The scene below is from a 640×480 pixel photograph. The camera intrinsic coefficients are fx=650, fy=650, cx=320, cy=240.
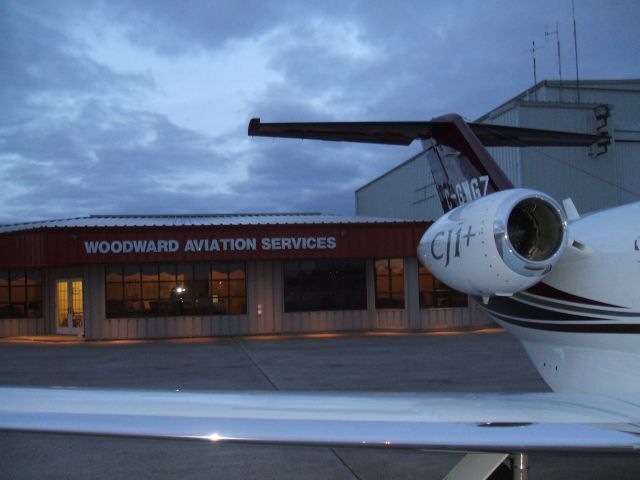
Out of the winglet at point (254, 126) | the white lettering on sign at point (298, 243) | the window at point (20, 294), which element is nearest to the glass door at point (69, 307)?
the window at point (20, 294)

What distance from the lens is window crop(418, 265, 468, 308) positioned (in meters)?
22.3

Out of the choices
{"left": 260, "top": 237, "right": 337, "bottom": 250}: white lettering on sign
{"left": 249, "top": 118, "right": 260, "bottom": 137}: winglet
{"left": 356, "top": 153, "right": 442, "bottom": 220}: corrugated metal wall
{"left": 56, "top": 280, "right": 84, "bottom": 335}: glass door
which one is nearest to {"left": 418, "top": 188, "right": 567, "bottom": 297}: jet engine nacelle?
{"left": 249, "top": 118, "right": 260, "bottom": 137}: winglet

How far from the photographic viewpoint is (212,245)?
20.6 metres

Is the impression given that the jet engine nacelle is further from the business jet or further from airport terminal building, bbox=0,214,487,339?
airport terminal building, bbox=0,214,487,339

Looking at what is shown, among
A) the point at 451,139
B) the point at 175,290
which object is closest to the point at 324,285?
the point at 175,290

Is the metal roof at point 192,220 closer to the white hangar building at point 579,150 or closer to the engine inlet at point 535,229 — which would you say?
the white hangar building at point 579,150

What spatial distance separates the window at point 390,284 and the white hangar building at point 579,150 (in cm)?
487

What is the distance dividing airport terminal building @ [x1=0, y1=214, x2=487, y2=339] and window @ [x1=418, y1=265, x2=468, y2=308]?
35 millimetres

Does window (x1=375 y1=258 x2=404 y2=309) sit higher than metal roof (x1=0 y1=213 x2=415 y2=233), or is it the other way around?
metal roof (x1=0 y1=213 x2=415 y2=233)

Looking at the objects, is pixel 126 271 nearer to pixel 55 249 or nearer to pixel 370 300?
pixel 55 249

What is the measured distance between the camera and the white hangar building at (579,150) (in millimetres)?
20750

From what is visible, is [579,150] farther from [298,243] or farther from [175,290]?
[175,290]

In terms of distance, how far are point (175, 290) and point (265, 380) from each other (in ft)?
35.0

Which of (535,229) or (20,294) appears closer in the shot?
(535,229)
